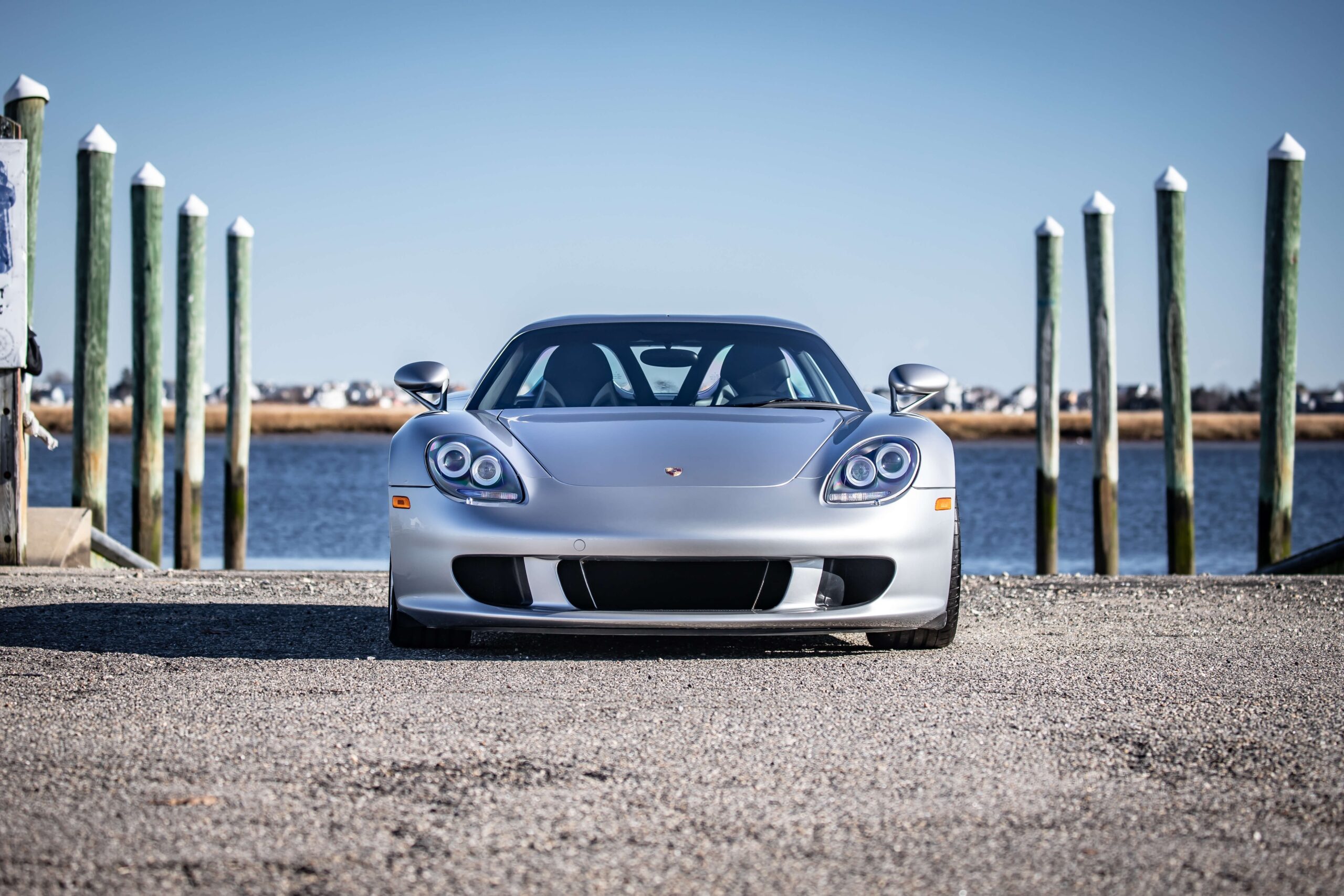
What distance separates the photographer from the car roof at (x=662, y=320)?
18.9ft

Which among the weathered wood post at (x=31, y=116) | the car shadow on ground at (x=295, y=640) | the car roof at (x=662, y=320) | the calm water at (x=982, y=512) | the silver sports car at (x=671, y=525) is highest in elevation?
the weathered wood post at (x=31, y=116)

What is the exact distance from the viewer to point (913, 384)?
5156 mm

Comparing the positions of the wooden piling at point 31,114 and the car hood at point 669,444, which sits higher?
the wooden piling at point 31,114

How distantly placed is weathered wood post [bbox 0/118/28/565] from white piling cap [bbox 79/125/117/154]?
2479 millimetres

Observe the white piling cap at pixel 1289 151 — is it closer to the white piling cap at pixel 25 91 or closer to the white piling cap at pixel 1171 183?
the white piling cap at pixel 1171 183

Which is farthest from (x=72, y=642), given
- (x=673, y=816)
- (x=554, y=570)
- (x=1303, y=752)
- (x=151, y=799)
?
(x=1303, y=752)

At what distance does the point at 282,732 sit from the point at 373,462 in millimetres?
54689

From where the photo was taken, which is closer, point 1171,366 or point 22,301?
point 22,301

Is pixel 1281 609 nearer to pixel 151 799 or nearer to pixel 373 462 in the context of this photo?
pixel 151 799

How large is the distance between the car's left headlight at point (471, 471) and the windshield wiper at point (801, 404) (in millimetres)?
1033

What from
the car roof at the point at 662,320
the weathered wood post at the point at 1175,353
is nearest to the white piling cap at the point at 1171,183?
the weathered wood post at the point at 1175,353

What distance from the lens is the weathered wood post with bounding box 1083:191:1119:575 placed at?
41.0ft

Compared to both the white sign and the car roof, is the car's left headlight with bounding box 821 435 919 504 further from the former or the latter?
the white sign

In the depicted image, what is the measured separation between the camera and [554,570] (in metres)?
4.35
